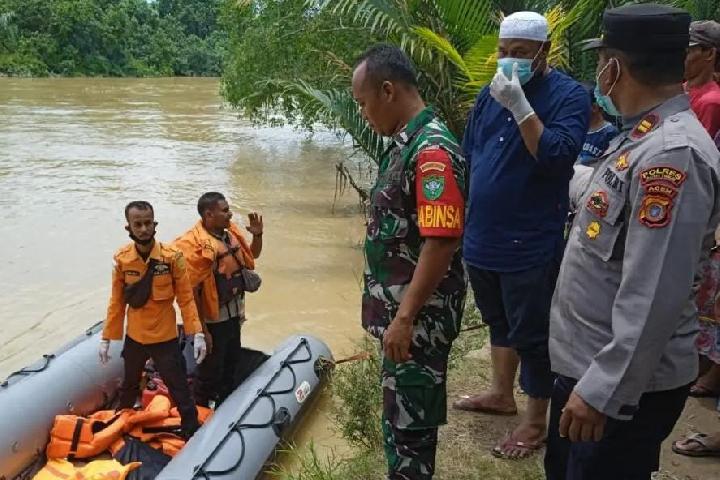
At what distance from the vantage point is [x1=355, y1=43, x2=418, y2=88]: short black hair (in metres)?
2.09

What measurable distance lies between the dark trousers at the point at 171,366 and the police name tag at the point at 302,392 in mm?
622

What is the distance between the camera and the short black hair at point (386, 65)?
209 centimetres

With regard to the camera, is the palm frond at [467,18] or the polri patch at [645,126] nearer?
the polri patch at [645,126]

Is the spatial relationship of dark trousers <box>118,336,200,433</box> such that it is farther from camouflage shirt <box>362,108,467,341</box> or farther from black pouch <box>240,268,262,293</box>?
Result: camouflage shirt <box>362,108,467,341</box>

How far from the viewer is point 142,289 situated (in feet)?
12.1

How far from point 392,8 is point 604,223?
4096 millimetres

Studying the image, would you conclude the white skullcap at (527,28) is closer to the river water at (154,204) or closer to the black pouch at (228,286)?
the black pouch at (228,286)

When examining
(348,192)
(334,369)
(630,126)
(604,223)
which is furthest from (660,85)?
(348,192)

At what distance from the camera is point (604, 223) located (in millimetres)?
1534

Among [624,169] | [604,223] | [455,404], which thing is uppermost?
[624,169]

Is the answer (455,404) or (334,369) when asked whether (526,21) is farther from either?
(334,369)

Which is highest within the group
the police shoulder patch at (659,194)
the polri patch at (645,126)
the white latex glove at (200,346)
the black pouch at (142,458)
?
the polri patch at (645,126)

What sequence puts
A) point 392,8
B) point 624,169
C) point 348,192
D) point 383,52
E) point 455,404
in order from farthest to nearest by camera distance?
point 348,192 → point 392,8 → point 455,404 → point 383,52 → point 624,169

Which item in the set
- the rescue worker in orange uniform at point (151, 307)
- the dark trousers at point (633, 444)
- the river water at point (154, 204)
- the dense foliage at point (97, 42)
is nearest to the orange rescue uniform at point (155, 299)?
the rescue worker in orange uniform at point (151, 307)
